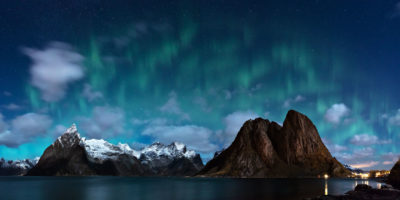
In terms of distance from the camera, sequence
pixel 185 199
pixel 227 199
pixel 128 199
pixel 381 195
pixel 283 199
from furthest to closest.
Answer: pixel 128 199 < pixel 185 199 < pixel 227 199 < pixel 283 199 < pixel 381 195

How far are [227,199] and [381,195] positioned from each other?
1292 inches

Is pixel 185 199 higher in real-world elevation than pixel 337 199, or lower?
lower

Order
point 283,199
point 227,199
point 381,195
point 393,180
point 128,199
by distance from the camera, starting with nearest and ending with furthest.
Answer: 1. point 381,195
2. point 283,199
3. point 227,199
4. point 128,199
5. point 393,180

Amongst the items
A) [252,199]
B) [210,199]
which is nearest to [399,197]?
[252,199]

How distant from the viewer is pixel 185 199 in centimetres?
7506

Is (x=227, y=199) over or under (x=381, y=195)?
under

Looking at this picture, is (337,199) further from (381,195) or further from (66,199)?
(66,199)

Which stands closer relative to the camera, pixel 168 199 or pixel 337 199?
pixel 337 199

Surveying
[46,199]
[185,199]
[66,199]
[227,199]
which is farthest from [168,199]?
[46,199]

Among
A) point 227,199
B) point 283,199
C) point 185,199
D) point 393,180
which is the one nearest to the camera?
point 283,199

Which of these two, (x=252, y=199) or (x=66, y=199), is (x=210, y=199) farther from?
(x=66, y=199)

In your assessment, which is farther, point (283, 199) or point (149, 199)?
point (149, 199)

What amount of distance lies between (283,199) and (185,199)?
25179mm

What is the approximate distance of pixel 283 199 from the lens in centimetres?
6594
